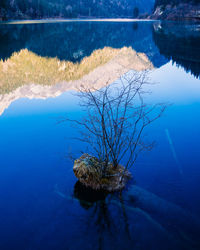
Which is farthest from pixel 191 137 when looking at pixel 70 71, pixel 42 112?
pixel 70 71

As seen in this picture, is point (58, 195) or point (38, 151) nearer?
point (58, 195)

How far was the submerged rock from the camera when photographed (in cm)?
1102

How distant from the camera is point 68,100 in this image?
89.8 ft

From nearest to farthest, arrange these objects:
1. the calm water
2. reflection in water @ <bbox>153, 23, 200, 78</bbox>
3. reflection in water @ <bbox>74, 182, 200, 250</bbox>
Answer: reflection in water @ <bbox>74, 182, 200, 250</bbox> → the calm water → reflection in water @ <bbox>153, 23, 200, 78</bbox>

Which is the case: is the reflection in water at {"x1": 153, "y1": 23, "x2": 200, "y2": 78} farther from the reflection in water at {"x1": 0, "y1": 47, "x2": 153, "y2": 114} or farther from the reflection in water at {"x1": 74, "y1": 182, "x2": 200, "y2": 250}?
the reflection in water at {"x1": 74, "y1": 182, "x2": 200, "y2": 250}

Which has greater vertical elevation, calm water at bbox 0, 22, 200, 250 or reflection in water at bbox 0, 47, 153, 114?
calm water at bbox 0, 22, 200, 250

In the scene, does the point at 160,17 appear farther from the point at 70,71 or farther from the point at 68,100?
the point at 68,100

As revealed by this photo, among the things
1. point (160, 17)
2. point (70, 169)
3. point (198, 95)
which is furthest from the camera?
point (160, 17)

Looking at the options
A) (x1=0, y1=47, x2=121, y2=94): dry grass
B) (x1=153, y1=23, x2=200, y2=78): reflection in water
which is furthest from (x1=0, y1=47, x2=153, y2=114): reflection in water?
(x1=153, y1=23, x2=200, y2=78): reflection in water

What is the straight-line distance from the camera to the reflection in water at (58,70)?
42.0 meters

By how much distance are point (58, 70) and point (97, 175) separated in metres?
54.3

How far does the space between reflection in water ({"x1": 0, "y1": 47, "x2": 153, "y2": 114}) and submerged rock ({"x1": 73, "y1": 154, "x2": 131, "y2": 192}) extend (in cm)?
2111

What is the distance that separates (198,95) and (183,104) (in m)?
3.43

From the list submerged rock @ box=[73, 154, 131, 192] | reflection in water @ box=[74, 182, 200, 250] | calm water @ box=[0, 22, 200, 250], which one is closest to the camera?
reflection in water @ box=[74, 182, 200, 250]
